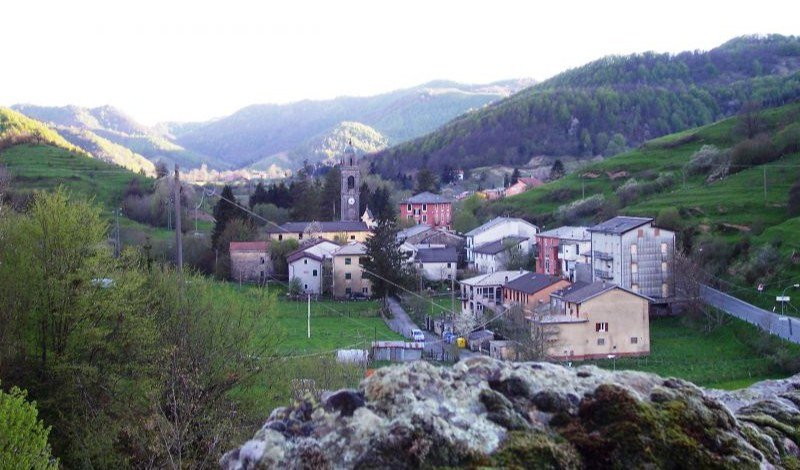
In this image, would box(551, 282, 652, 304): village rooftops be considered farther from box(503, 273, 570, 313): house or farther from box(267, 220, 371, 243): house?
box(267, 220, 371, 243): house

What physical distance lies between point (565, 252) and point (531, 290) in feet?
35.1

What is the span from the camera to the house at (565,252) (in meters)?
44.9

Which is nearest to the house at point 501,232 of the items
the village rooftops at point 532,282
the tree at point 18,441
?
the village rooftops at point 532,282

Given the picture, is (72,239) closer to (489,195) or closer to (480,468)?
(480,468)

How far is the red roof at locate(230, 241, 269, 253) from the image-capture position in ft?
177

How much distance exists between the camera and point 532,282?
3806 cm

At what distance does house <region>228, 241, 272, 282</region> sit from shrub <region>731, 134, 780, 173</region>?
113 ft

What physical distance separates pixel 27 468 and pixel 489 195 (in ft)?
266

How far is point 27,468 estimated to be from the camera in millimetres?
9547

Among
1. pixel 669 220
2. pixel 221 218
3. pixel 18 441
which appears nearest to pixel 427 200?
pixel 221 218

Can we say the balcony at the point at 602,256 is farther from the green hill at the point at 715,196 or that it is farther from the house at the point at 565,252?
the green hill at the point at 715,196

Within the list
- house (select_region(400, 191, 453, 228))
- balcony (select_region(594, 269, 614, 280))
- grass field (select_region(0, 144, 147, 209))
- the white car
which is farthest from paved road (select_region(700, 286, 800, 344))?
grass field (select_region(0, 144, 147, 209))

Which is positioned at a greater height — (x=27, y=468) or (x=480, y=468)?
(x=480, y=468)

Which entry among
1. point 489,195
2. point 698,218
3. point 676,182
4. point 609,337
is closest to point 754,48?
point 489,195
